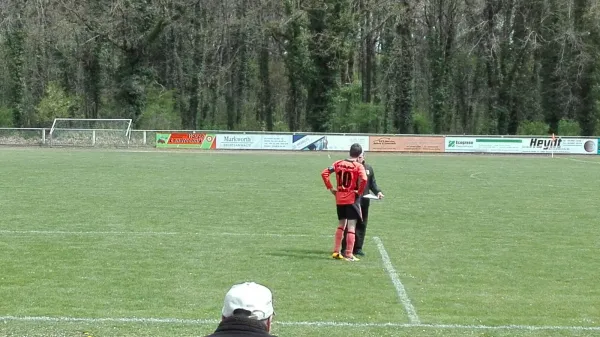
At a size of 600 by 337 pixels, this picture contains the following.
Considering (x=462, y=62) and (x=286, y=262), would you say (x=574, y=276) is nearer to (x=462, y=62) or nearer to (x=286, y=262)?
(x=286, y=262)

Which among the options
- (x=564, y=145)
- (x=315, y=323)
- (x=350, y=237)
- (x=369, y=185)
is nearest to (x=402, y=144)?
(x=564, y=145)

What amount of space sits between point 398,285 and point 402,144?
38.4m

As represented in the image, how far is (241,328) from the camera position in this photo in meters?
3.11

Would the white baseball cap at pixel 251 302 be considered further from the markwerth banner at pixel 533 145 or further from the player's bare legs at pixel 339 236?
the markwerth banner at pixel 533 145

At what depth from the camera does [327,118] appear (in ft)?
196

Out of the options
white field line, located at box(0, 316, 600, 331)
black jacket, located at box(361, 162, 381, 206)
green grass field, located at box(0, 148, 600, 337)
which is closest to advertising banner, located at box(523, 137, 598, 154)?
green grass field, located at box(0, 148, 600, 337)

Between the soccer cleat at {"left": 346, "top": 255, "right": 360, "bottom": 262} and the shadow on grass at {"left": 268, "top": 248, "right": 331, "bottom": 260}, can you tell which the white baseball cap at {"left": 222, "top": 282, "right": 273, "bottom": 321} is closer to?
the soccer cleat at {"left": 346, "top": 255, "right": 360, "bottom": 262}

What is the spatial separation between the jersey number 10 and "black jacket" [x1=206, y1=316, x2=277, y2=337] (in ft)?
26.1

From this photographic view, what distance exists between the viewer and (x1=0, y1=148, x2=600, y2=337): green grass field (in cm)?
808

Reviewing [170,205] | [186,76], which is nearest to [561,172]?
[170,205]

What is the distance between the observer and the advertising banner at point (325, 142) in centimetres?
4753

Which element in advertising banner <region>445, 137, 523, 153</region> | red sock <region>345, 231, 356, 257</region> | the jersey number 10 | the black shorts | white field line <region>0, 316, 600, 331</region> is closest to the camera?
white field line <region>0, 316, 600, 331</region>

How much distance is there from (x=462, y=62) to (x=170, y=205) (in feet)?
168

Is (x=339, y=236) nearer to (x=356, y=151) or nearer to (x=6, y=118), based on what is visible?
(x=356, y=151)
